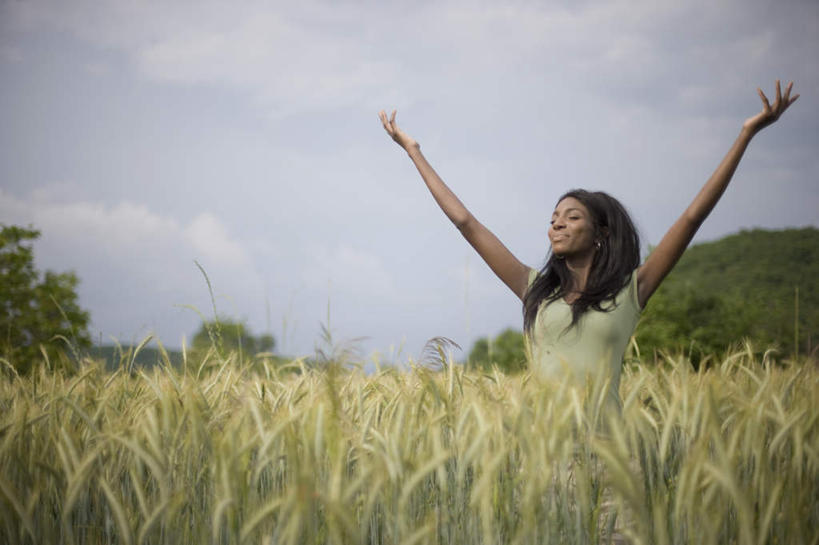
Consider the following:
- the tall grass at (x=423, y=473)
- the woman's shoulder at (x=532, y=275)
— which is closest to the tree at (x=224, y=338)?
the tall grass at (x=423, y=473)

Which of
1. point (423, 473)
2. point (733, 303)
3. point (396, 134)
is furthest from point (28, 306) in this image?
point (733, 303)

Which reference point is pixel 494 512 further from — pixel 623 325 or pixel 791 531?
pixel 623 325

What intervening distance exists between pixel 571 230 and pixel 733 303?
38.1ft

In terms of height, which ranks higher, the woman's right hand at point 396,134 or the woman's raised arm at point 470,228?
the woman's right hand at point 396,134

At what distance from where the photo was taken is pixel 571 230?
3.06 m

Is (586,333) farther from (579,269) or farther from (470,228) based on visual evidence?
(470,228)

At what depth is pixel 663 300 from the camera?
10828 millimetres

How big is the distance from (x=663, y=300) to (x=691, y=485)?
10.4m

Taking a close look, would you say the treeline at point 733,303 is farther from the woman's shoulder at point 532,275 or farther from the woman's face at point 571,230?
the woman's face at point 571,230

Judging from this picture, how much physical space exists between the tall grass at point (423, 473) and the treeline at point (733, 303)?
579mm

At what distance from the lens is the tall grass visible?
1324mm

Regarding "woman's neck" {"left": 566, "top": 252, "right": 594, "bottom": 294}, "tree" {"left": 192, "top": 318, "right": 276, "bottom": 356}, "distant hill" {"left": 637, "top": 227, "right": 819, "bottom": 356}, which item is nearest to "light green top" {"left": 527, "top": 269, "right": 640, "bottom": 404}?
"woman's neck" {"left": 566, "top": 252, "right": 594, "bottom": 294}

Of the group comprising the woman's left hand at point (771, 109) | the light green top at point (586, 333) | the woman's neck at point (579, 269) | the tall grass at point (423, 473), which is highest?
the woman's left hand at point (771, 109)

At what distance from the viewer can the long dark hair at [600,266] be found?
2.99m
